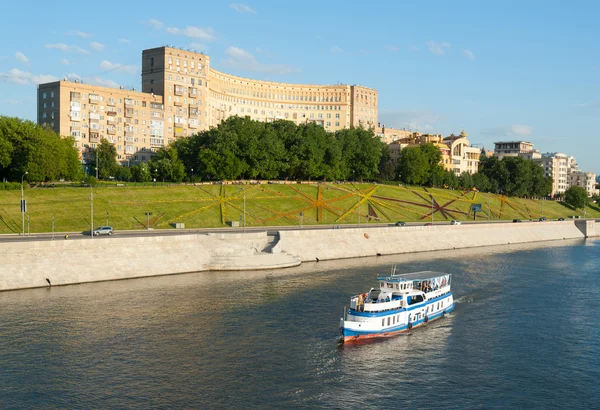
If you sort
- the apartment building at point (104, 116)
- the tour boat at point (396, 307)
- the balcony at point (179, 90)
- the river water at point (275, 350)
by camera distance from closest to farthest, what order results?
the river water at point (275, 350) < the tour boat at point (396, 307) < the apartment building at point (104, 116) < the balcony at point (179, 90)

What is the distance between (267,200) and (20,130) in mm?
51416

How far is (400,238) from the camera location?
115438mm

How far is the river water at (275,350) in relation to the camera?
40344 millimetres

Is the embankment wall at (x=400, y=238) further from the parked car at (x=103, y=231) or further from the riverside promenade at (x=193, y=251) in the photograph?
the parked car at (x=103, y=231)

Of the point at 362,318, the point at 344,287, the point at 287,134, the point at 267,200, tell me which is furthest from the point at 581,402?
the point at 287,134

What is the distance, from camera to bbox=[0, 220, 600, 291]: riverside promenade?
71688 millimetres

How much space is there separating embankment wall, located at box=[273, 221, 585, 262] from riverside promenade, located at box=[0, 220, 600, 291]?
171 millimetres

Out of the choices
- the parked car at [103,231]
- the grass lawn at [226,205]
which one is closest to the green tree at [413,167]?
the grass lawn at [226,205]

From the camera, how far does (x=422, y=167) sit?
19162 centimetres

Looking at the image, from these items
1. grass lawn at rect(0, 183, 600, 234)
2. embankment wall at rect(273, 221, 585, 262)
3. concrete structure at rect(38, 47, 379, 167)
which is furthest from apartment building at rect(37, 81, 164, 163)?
embankment wall at rect(273, 221, 585, 262)

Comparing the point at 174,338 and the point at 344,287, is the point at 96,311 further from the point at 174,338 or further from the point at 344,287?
the point at 344,287

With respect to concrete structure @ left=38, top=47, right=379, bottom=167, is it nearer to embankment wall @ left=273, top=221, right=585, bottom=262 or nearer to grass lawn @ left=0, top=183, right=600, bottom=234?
grass lawn @ left=0, top=183, right=600, bottom=234

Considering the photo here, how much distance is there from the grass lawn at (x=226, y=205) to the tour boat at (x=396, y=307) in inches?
2247

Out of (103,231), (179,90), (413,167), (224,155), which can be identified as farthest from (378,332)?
(413,167)
